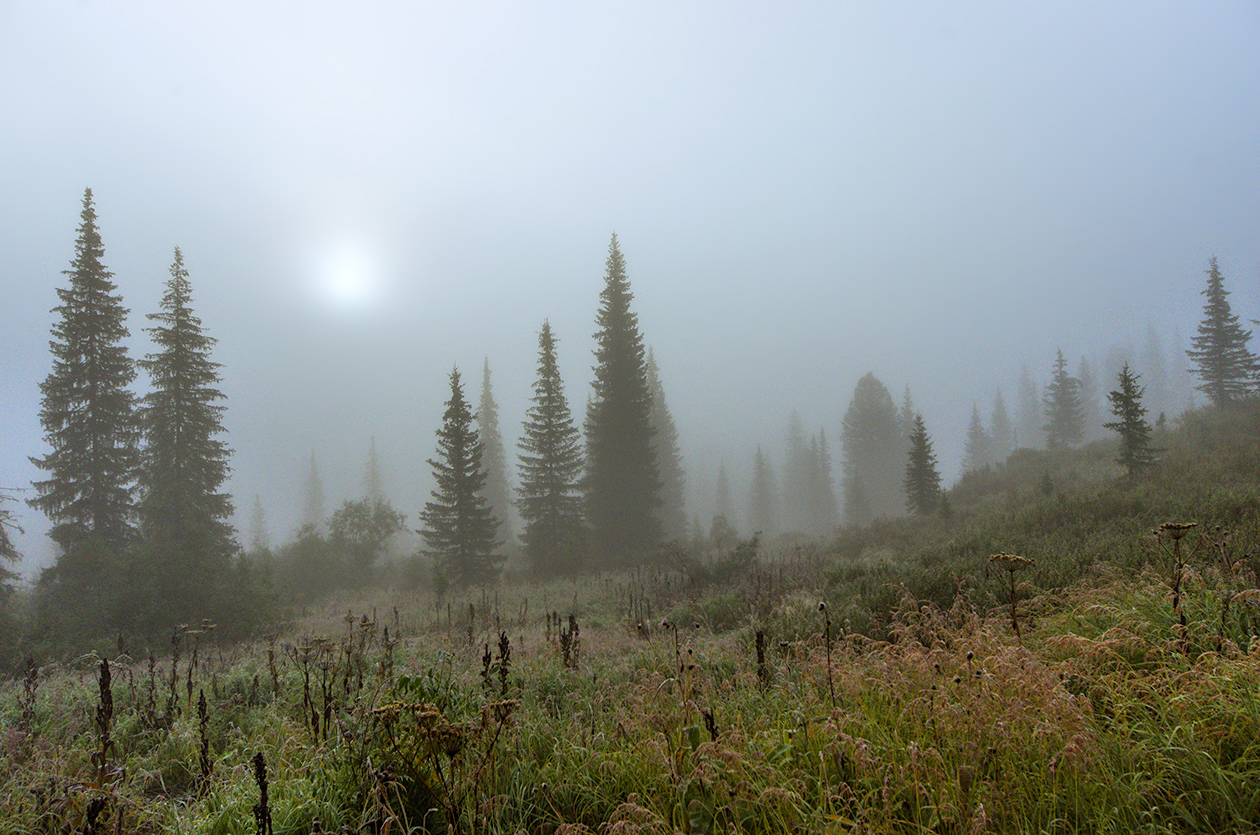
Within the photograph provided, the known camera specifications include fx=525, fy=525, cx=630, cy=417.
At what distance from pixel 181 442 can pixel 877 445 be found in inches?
2232

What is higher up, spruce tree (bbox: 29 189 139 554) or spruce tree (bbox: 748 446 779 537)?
spruce tree (bbox: 29 189 139 554)

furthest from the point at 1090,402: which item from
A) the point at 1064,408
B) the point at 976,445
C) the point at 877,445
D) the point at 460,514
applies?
the point at 460,514

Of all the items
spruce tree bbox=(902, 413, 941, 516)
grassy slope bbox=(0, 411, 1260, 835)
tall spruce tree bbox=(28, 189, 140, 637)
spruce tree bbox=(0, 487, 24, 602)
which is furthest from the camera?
spruce tree bbox=(902, 413, 941, 516)

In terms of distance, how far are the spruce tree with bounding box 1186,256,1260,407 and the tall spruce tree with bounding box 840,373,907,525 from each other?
23113mm

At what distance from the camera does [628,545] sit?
26.0m

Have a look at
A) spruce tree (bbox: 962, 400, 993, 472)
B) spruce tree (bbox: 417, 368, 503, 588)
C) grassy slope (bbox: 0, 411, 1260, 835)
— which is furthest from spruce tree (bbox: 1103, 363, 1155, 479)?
spruce tree (bbox: 962, 400, 993, 472)

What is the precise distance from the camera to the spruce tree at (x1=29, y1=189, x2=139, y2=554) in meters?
19.1

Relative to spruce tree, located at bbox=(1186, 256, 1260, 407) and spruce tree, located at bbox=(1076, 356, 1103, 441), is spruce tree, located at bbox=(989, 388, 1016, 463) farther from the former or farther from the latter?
spruce tree, located at bbox=(1186, 256, 1260, 407)

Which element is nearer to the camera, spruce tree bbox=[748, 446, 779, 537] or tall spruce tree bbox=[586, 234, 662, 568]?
tall spruce tree bbox=[586, 234, 662, 568]

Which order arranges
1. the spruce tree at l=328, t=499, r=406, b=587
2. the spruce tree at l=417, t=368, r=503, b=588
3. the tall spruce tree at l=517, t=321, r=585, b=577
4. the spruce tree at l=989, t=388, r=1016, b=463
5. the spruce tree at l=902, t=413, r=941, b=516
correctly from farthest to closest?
1. the spruce tree at l=989, t=388, r=1016, b=463
2. the spruce tree at l=902, t=413, r=941, b=516
3. the spruce tree at l=328, t=499, r=406, b=587
4. the tall spruce tree at l=517, t=321, r=585, b=577
5. the spruce tree at l=417, t=368, r=503, b=588

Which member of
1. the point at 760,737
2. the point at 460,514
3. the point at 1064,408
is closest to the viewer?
the point at 760,737

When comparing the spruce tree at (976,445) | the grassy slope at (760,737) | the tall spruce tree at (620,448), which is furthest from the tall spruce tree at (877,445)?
the grassy slope at (760,737)

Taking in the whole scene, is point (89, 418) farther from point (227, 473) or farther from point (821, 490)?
point (821, 490)

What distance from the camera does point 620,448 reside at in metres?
26.8
